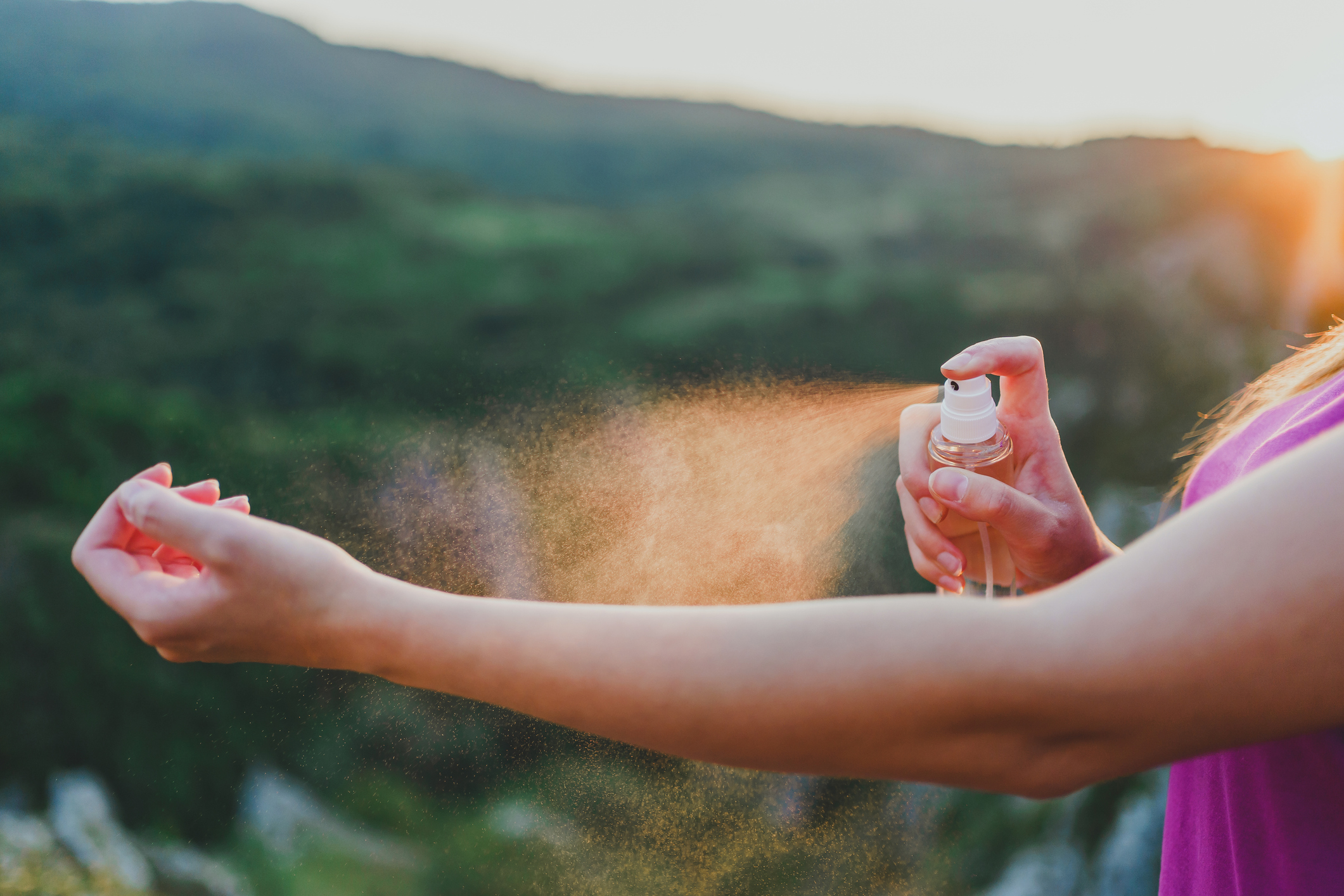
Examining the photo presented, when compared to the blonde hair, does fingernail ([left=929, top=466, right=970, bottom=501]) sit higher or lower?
lower

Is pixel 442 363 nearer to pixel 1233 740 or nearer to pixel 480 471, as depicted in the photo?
pixel 480 471

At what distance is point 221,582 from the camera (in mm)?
611

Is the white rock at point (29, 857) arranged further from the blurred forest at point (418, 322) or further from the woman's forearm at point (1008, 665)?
the woman's forearm at point (1008, 665)

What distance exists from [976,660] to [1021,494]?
48 cm

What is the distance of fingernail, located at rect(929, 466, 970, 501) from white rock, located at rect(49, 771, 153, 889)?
74.2 inches

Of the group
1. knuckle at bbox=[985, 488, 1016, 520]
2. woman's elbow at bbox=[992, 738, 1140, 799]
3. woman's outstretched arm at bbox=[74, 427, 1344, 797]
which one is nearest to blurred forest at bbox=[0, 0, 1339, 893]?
knuckle at bbox=[985, 488, 1016, 520]

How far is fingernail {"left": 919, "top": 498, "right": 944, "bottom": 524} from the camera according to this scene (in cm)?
89

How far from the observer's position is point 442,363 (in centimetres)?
174

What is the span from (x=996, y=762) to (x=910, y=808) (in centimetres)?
164

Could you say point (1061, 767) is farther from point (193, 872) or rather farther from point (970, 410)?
point (193, 872)

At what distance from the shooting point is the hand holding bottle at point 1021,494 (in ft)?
2.84

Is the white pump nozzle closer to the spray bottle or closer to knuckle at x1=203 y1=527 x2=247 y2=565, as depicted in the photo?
the spray bottle

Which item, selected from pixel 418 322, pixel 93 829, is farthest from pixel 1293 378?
pixel 93 829

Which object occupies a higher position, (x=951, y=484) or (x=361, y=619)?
(x=951, y=484)
